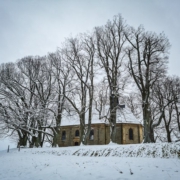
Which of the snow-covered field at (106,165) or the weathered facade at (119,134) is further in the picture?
the weathered facade at (119,134)

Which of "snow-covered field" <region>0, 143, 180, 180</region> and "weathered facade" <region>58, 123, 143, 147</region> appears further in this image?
"weathered facade" <region>58, 123, 143, 147</region>

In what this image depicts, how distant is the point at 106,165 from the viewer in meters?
7.19

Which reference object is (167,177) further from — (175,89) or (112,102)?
(175,89)

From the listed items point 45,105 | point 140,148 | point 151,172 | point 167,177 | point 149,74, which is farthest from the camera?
point 45,105

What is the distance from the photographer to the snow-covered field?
5559mm

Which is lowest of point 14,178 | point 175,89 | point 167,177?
point 14,178

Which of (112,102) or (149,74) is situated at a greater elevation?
(149,74)

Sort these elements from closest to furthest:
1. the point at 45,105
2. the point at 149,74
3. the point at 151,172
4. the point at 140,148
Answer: the point at 151,172, the point at 140,148, the point at 149,74, the point at 45,105

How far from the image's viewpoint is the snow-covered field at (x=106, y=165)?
18.2ft

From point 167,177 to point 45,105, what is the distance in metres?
16.6

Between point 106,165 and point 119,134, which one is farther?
point 119,134

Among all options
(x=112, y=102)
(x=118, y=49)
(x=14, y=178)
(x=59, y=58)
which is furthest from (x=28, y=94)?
(x=14, y=178)

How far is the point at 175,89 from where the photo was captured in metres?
22.8

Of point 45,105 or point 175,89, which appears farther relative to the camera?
point 175,89
